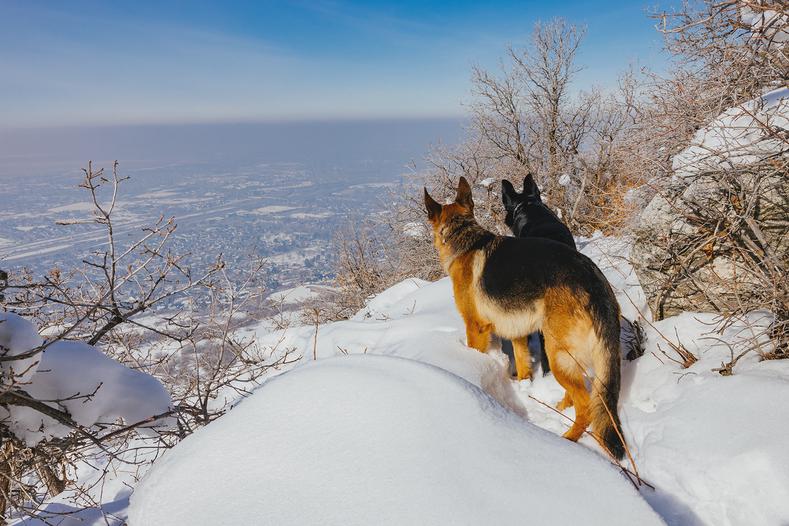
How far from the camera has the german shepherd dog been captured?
2.90m

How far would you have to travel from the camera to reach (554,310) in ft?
10.3

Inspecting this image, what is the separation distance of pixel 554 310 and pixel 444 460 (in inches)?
77.1

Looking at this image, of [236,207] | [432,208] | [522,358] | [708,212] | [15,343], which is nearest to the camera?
[15,343]

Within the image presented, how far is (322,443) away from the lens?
167 centimetres

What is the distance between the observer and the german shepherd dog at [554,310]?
2.90 m

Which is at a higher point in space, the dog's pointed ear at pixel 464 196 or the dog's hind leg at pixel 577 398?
the dog's pointed ear at pixel 464 196

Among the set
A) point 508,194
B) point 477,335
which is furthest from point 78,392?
point 508,194

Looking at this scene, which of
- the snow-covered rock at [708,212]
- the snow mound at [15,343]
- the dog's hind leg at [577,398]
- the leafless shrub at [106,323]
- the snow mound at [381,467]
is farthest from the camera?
the snow-covered rock at [708,212]

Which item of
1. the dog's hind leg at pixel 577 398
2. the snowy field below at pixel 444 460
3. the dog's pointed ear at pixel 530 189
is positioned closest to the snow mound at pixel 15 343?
the snowy field below at pixel 444 460

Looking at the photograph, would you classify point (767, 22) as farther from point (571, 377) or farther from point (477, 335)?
→ point (477, 335)

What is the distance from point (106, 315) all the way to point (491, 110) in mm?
24768

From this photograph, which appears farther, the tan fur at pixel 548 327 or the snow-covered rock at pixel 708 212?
the snow-covered rock at pixel 708 212

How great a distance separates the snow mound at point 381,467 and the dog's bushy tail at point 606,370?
3.75 feet

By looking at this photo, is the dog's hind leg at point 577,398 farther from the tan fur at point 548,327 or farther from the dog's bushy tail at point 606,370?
the dog's bushy tail at point 606,370
